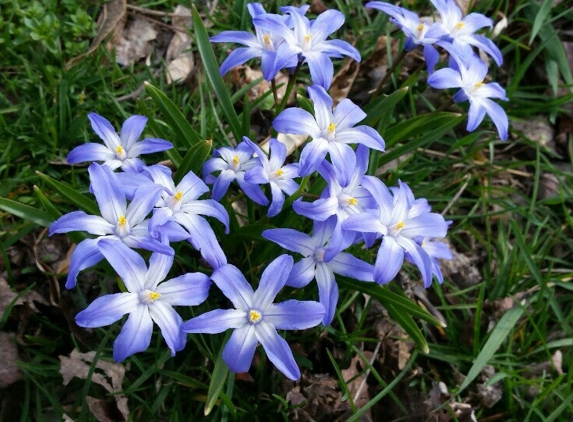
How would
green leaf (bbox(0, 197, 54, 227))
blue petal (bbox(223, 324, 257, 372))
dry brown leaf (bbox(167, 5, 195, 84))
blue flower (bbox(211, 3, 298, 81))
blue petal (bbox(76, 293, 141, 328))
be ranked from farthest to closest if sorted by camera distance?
dry brown leaf (bbox(167, 5, 195, 84)) → blue flower (bbox(211, 3, 298, 81)) → green leaf (bbox(0, 197, 54, 227)) → blue petal (bbox(223, 324, 257, 372)) → blue petal (bbox(76, 293, 141, 328))

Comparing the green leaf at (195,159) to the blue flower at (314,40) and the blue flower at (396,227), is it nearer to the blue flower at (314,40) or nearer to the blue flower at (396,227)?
the blue flower at (314,40)

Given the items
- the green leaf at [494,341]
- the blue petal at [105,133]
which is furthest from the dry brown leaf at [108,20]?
the green leaf at [494,341]

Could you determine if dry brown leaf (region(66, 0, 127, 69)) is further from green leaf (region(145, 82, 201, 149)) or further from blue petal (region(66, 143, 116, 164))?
blue petal (region(66, 143, 116, 164))

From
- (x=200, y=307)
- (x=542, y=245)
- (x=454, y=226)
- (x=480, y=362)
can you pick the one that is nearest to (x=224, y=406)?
(x=200, y=307)

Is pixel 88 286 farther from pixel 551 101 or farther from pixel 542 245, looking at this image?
pixel 551 101

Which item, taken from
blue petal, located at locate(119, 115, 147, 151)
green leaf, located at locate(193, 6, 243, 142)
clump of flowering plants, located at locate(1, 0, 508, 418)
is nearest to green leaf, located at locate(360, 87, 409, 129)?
clump of flowering plants, located at locate(1, 0, 508, 418)
